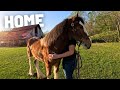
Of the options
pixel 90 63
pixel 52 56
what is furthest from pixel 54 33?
pixel 90 63

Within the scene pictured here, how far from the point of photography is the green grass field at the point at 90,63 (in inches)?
182

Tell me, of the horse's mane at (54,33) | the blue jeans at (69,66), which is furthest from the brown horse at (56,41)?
the blue jeans at (69,66)

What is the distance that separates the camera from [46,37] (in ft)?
15.0

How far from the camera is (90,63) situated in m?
4.64

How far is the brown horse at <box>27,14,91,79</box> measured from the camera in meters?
4.47

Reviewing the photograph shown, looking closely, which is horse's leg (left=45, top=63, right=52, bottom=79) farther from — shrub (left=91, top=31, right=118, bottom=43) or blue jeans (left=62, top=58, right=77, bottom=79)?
shrub (left=91, top=31, right=118, bottom=43)

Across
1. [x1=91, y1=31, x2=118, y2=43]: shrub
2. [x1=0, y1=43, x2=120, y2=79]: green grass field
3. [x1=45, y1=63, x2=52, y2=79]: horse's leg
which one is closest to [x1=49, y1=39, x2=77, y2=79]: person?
[x1=0, y1=43, x2=120, y2=79]: green grass field

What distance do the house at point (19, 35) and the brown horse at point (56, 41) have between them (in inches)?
3.5

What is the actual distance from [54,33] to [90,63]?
72cm

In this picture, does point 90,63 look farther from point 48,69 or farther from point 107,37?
point 48,69


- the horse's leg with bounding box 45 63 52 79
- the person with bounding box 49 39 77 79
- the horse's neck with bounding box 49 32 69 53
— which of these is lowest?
the horse's leg with bounding box 45 63 52 79
